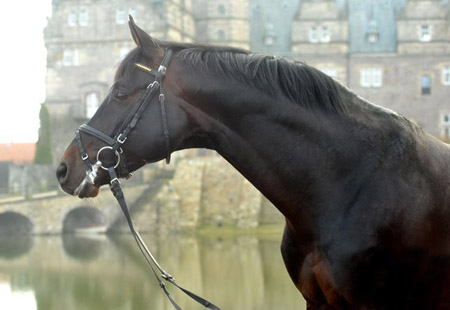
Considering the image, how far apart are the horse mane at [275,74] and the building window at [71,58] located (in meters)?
32.6

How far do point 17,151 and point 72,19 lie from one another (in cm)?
885

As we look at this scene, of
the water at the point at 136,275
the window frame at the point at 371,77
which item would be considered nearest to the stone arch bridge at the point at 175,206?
the water at the point at 136,275

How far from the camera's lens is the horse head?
307cm

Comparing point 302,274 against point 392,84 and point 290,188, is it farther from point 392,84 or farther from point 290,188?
point 392,84

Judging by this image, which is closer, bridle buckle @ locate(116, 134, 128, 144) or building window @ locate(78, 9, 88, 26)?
bridle buckle @ locate(116, 134, 128, 144)

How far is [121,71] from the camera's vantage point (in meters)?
3.14

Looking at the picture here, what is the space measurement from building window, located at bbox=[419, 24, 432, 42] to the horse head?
33514mm

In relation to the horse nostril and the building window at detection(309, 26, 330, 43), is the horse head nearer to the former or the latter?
the horse nostril

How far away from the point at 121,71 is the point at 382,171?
1.25m

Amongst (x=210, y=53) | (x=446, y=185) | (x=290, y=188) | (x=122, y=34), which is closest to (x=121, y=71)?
(x=210, y=53)

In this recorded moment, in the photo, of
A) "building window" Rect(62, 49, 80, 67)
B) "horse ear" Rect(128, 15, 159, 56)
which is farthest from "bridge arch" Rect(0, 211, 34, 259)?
"horse ear" Rect(128, 15, 159, 56)

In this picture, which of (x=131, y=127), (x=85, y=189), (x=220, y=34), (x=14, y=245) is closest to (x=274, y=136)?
(x=131, y=127)

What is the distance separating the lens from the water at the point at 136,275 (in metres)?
12.2

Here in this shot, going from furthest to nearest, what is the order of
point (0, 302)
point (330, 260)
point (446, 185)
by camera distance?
point (0, 302) < point (446, 185) < point (330, 260)
